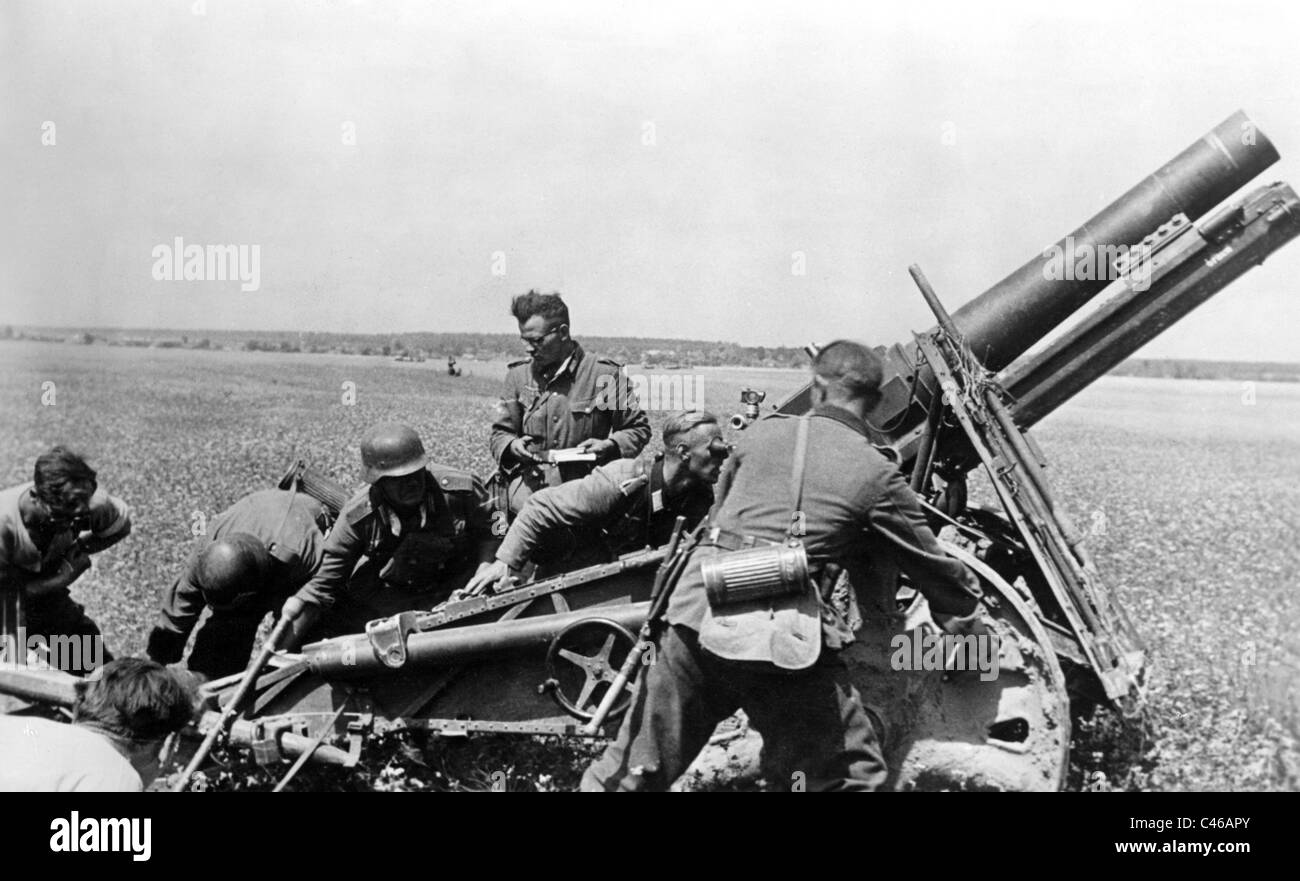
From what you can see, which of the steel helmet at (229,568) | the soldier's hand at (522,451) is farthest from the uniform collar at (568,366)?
the steel helmet at (229,568)

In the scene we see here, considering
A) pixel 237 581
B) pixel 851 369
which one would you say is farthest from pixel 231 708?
pixel 851 369

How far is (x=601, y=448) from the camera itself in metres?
6.66

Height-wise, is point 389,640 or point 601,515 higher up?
point 601,515

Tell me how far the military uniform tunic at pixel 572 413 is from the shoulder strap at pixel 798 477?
8.13 ft

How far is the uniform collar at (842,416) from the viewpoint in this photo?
→ 4.47 meters

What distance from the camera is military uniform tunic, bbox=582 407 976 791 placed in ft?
14.2

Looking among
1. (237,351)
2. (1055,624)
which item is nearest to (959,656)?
(1055,624)

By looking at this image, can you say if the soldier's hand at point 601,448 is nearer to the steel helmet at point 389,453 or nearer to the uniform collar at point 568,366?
the uniform collar at point 568,366

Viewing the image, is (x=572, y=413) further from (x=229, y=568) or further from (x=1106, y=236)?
(x=1106, y=236)

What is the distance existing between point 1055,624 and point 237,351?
30764 millimetres

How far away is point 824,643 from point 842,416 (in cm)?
86
